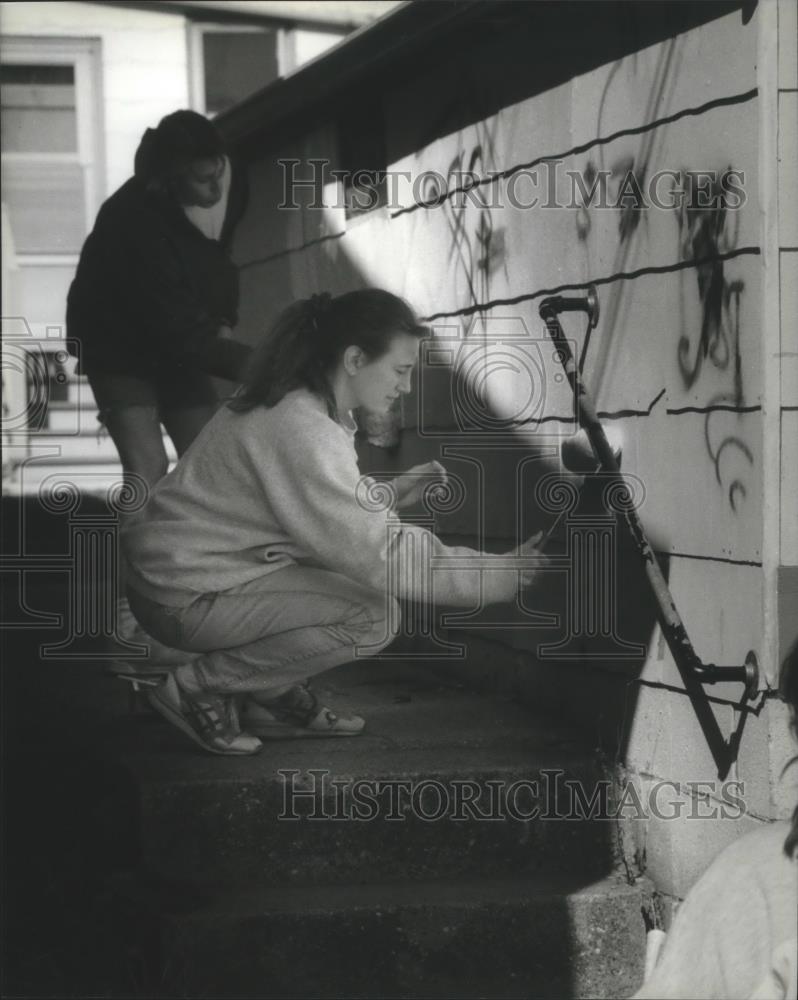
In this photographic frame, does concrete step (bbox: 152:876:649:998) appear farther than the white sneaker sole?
No

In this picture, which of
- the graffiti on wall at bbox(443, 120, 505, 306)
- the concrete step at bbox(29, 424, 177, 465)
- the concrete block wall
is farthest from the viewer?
the graffiti on wall at bbox(443, 120, 505, 306)

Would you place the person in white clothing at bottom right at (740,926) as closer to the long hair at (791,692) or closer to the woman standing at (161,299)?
the long hair at (791,692)

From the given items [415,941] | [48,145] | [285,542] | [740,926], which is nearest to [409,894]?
[415,941]

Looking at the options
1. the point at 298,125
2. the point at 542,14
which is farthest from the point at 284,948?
the point at 542,14

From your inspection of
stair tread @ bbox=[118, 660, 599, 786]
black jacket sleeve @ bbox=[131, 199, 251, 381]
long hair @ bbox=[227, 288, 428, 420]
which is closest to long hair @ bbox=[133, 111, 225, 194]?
black jacket sleeve @ bbox=[131, 199, 251, 381]

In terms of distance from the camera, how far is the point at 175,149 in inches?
162

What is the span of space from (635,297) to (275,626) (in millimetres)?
1255

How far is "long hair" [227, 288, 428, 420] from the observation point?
4.07 meters

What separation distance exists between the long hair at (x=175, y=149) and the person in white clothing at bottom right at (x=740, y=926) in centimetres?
218

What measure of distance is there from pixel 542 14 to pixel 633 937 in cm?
243

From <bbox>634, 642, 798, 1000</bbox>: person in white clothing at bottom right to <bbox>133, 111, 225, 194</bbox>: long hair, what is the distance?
2.18 metres

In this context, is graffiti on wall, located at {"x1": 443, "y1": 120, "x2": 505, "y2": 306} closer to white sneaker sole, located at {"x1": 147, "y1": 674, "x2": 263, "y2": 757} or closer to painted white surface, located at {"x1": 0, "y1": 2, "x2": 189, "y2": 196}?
painted white surface, located at {"x1": 0, "y1": 2, "x2": 189, "y2": 196}

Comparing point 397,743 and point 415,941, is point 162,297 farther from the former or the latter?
point 415,941

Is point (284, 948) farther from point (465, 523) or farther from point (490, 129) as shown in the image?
point (490, 129)
